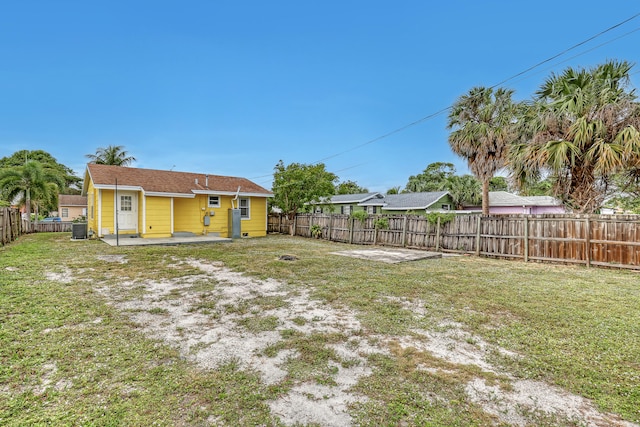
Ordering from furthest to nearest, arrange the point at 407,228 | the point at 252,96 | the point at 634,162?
the point at 252,96 → the point at 407,228 → the point at 634,162

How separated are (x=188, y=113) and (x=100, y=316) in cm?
1802

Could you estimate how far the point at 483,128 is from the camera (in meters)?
14.3

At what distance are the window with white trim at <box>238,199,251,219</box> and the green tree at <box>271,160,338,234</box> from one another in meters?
1.59

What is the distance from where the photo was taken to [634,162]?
23.7 feet

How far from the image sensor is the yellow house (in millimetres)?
12523

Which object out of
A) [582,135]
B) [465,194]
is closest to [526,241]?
[582,135]

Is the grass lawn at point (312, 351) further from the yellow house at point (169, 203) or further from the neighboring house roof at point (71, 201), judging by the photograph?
the neighboring house roof at point (71, 201)

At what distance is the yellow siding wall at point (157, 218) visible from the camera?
12805 millimetres

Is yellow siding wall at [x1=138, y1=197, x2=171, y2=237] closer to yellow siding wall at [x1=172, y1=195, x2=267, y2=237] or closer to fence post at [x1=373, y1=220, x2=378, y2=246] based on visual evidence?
yellow siding wall at [x1=172, y1=195, x2=267, y2=237]

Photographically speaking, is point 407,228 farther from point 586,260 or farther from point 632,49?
point 632,49

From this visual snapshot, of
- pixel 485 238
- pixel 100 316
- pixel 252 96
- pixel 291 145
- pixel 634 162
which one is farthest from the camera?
pixel 291 145

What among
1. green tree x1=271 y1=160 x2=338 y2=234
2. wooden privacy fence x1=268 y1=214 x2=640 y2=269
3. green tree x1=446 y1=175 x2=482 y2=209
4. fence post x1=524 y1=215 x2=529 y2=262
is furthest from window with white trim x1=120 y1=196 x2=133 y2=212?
green tree x1=446 y1=175 x2=482 y2=209

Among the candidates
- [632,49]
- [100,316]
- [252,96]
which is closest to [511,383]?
[100,316]

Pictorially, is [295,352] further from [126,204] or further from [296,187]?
[296,187]
